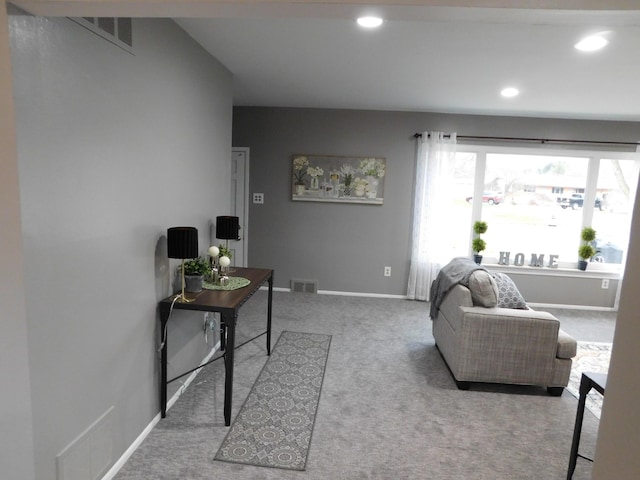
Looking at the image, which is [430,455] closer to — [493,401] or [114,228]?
[493,401]

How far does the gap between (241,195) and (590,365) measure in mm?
4300

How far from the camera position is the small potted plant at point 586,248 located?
5.23 metres

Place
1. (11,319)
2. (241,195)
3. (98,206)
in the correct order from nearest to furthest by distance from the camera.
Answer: (11,319), (98,206), (241,195)

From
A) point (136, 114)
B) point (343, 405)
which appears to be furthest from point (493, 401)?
point (136, 114)

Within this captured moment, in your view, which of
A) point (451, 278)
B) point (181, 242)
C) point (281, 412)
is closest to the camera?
point (181, 242)

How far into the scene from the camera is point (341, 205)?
545cm

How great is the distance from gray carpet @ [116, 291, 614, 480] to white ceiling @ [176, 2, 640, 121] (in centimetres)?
216

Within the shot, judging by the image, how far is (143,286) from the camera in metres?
2.32

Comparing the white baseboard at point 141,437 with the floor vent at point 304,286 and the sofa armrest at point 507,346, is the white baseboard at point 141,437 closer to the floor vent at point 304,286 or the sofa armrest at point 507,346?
the sofa armrest at point 507,346

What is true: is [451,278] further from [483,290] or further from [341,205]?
[341,205]

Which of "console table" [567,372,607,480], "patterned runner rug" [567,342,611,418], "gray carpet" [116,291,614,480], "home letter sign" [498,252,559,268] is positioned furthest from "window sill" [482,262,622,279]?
"console table" [567,372,607,480]

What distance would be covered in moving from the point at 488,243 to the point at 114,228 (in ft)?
15.8

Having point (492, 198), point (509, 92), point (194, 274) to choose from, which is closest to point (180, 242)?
point (194, 274)

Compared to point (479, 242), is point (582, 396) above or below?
below
